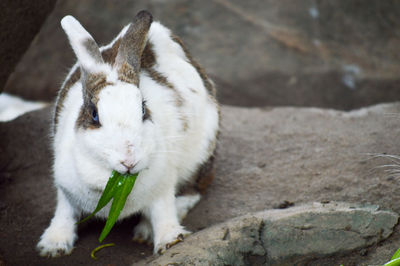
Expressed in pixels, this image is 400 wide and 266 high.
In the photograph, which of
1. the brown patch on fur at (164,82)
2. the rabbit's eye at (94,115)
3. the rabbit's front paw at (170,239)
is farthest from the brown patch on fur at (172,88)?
the rabbit's eye at (94,115)

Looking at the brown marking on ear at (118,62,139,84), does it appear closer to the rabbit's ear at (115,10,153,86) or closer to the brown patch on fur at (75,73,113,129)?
the rabbit's ear at (115,10,153,86)

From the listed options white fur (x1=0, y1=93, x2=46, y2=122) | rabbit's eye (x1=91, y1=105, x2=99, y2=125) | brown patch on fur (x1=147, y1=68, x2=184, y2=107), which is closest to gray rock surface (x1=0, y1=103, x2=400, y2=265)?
brown patch on fur (x1=147, y1=68, x2=184, y2=107)

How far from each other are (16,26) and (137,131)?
6.65 feet

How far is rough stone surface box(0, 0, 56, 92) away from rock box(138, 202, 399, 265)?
227 centimetres

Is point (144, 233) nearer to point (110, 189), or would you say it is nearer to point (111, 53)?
point (110, 189)

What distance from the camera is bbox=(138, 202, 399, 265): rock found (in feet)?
11.2

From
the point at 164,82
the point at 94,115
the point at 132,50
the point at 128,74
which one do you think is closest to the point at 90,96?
the point at 94,115

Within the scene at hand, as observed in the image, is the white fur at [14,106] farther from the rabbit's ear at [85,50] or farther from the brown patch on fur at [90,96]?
the brown patch on fur at [90,96]

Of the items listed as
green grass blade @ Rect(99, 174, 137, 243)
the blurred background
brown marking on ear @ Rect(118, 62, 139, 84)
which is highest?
brown marking on ear @ Rect(118, 62, 139, 84)

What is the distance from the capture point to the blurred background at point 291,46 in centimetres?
763

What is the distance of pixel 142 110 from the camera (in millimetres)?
3441

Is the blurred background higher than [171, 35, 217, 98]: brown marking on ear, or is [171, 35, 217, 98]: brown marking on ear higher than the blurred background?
[171, 35, 217, 98]: brown marking on ear

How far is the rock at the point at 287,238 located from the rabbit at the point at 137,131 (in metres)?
0.39

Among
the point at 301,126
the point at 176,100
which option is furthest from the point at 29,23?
the point at 301,126
